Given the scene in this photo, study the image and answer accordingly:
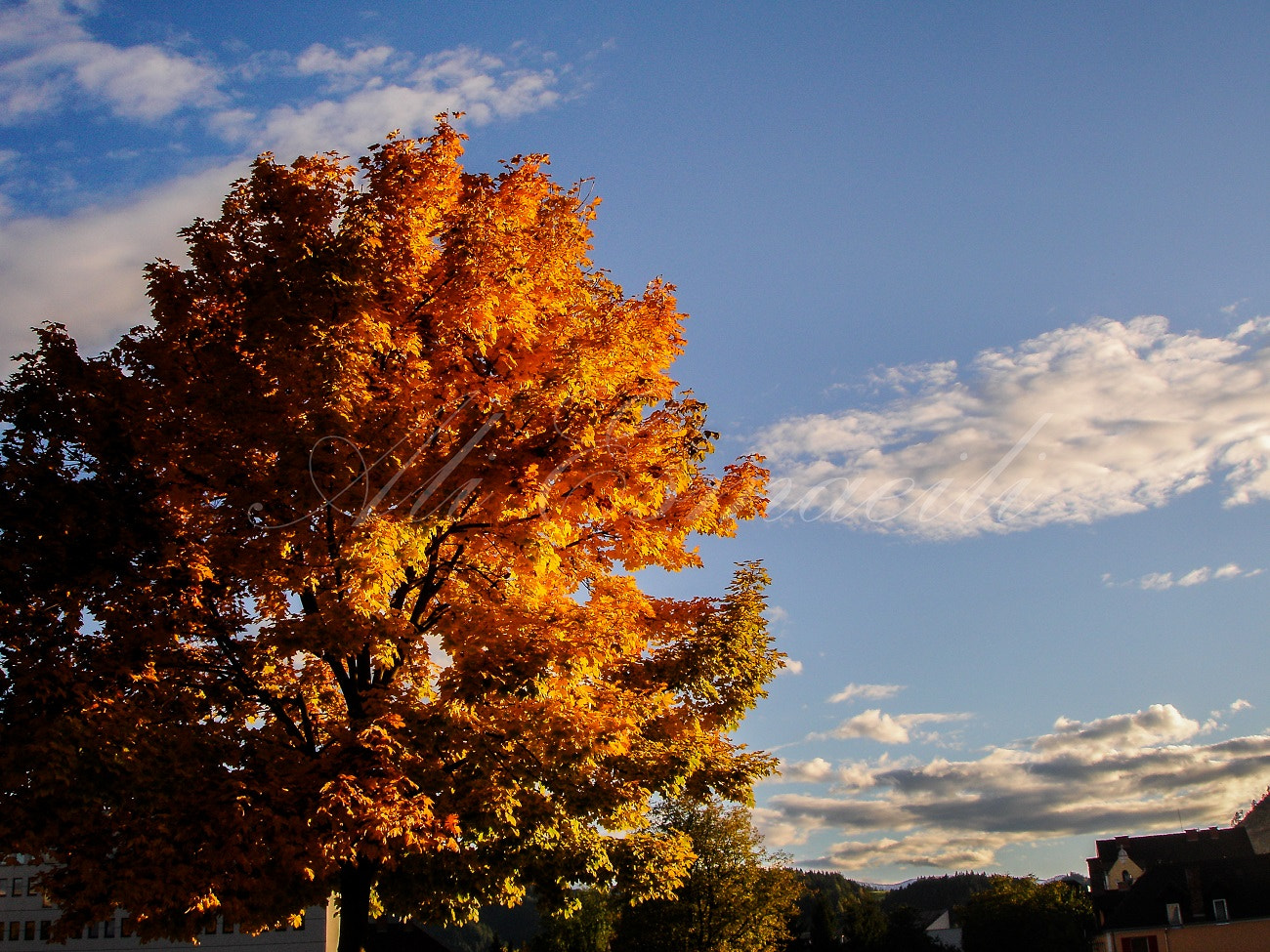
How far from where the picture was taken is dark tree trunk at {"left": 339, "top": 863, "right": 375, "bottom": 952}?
13898mm

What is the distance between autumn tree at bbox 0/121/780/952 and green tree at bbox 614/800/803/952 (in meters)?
43.3

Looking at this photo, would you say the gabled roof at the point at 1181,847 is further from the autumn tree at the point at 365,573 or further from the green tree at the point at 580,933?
the autumn tree at the point at 365,573

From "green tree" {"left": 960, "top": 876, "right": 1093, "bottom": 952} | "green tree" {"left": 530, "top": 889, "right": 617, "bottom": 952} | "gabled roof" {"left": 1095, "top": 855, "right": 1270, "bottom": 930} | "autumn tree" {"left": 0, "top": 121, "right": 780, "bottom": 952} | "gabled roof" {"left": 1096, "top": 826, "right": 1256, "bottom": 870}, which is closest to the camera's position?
"autumn tree" {"left": 0, "top": 121, "right": 780, "bottom": 952}

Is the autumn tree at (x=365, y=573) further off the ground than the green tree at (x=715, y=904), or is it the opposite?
the autumn tree at (x=365, y=573)

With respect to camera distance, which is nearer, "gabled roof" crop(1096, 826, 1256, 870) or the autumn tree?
the autumn tree

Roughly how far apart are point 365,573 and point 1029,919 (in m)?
81.7

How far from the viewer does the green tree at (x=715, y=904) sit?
184 feet

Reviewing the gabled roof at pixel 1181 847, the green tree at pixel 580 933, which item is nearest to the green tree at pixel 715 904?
the green tree at pixel 580 933

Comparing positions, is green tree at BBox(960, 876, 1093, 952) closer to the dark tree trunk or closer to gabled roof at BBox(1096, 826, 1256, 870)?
gabled roof at BBox(1096, 826, 1256, 870)

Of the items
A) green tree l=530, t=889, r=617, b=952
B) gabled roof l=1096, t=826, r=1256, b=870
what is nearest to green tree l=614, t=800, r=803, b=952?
green tree l=530, t=889, r=617, b=952

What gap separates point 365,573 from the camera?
11828 mm

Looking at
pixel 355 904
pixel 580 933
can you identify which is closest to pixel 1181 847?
pixel 580 933

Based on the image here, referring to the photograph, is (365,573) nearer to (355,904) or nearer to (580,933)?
(355,904)

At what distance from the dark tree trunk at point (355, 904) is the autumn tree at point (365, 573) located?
67 millimetres
